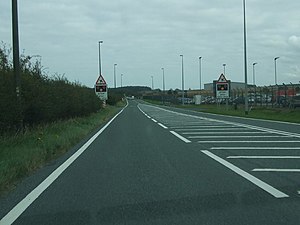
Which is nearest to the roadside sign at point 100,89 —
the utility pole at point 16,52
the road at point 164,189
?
the utility pole at point 16,52

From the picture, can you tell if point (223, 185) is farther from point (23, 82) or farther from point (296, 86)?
point (296, 86)

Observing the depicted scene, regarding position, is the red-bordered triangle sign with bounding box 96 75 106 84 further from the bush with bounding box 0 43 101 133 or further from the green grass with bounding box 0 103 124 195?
the green grass with bounding box 0 103 124 195

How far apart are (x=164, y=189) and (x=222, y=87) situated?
47356mm

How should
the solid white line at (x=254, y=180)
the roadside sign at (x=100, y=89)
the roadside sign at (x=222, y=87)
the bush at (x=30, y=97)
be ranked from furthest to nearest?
the roadside sign at (x=222, y=87)
the roadside sign at (x=100, y=89)
the bush at (x=30, y=97)
the solid white line at (x=254, y=180)

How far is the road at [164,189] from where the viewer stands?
805cm

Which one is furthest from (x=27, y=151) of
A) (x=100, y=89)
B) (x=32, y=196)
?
(x=100, y=89)

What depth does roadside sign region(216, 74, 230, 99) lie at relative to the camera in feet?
186

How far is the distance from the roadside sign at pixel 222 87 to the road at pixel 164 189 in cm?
3925

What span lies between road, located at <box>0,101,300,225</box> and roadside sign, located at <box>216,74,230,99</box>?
39.2m

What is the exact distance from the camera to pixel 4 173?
39.1 ft

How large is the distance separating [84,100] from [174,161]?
28442 millimetres

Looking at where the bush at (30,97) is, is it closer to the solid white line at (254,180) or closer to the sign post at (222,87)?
the solid white line at (254,180)

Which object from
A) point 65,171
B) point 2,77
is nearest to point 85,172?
point 65,171

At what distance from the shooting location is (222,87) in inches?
2242
